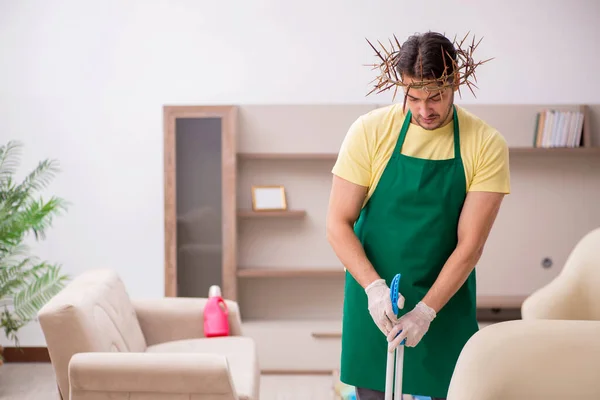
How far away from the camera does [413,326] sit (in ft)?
6.31

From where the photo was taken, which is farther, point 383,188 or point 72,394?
point 72,394

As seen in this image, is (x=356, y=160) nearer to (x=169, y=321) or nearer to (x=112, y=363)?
(x=112, y=363)

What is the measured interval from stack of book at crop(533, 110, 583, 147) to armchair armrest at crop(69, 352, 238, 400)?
2892 millimetres

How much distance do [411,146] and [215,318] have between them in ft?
6.33

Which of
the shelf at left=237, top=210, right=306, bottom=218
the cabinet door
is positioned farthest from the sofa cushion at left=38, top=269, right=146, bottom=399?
the shelf at left=237, top=210, right=306, bottom=218

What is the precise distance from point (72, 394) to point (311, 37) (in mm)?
2994

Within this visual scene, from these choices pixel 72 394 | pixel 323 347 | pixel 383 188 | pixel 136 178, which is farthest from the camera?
pixel 136 178

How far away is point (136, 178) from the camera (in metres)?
4.95

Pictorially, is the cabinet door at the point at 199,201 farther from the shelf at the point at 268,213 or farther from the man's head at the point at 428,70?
the man's head at the point at 428,70

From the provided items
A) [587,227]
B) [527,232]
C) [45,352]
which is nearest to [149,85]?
[45,352]

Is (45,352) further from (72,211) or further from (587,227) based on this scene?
(587,227)

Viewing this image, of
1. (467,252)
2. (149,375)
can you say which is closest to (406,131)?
(467,252)

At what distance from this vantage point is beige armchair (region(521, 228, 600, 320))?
3455mm

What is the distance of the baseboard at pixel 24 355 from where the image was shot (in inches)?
193
